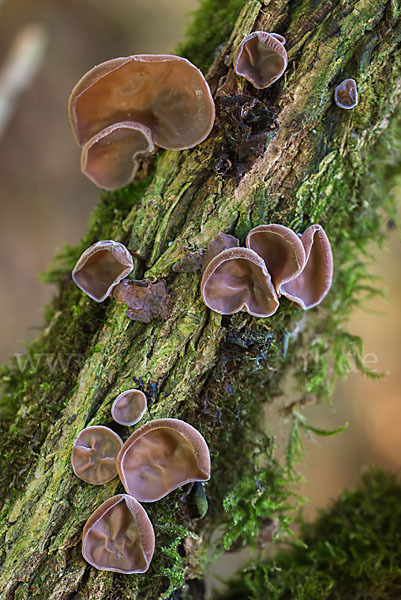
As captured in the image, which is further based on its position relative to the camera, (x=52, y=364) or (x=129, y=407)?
(x=52, y=364)

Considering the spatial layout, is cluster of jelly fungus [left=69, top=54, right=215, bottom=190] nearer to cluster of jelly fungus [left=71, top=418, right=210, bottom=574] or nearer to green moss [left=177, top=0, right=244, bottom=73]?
green moss [left=177, top=0, right=244, bottom=73]

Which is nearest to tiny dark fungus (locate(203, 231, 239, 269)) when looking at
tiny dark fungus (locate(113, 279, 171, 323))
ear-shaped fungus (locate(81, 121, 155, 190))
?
tiny dark fungus (locate(113, 279, 171, 323))

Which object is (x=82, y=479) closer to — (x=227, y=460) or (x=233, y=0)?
(x=227, y=460)

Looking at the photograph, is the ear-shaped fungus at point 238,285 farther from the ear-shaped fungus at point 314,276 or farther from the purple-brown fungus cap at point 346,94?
the purple-brown fungus cap at point 346,94

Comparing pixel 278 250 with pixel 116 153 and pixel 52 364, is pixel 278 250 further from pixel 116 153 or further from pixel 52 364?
pixel 52 364

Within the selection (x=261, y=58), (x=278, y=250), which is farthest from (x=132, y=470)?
(x=261, y=58)

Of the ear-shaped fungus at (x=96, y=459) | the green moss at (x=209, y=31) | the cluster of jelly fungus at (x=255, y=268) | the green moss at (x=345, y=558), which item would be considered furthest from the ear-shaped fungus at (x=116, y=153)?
the green moss at (x=345, y=558)

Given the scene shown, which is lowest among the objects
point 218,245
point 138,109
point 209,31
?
point 218,245
